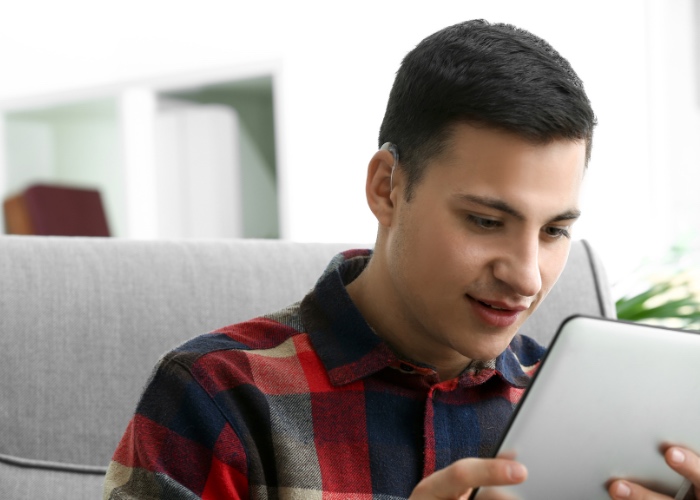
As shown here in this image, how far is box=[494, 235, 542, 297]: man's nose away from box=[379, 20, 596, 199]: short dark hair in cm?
10

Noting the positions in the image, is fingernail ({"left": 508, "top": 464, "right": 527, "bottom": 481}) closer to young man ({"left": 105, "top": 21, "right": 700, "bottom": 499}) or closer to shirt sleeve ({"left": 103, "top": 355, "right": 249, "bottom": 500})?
young man ({"left": 105, "top": 21, "right": 700, "bottom": 499})

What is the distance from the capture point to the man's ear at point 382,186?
96 cm

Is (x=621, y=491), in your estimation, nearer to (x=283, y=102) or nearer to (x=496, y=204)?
(x=496, y=204)

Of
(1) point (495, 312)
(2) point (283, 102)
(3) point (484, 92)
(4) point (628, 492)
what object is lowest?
(4) point (628, 492)

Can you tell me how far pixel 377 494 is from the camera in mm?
902

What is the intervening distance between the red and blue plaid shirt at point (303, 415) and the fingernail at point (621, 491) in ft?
0.70

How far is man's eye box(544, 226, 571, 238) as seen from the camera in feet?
2.92

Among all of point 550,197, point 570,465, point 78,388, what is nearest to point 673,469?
point 570,465

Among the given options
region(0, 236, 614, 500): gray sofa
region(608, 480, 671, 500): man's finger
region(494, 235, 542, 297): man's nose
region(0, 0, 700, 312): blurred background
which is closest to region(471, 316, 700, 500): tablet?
region(608, 480, 671, 500): man's finger

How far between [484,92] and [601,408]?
1.09ft

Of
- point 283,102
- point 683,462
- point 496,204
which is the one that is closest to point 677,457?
point 683,462

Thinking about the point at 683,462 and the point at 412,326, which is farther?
the point at 412,326

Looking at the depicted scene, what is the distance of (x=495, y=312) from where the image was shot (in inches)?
34.1

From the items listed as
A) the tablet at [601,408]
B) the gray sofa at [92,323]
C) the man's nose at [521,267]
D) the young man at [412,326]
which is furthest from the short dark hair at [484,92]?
the gray sofa at [92,323]
